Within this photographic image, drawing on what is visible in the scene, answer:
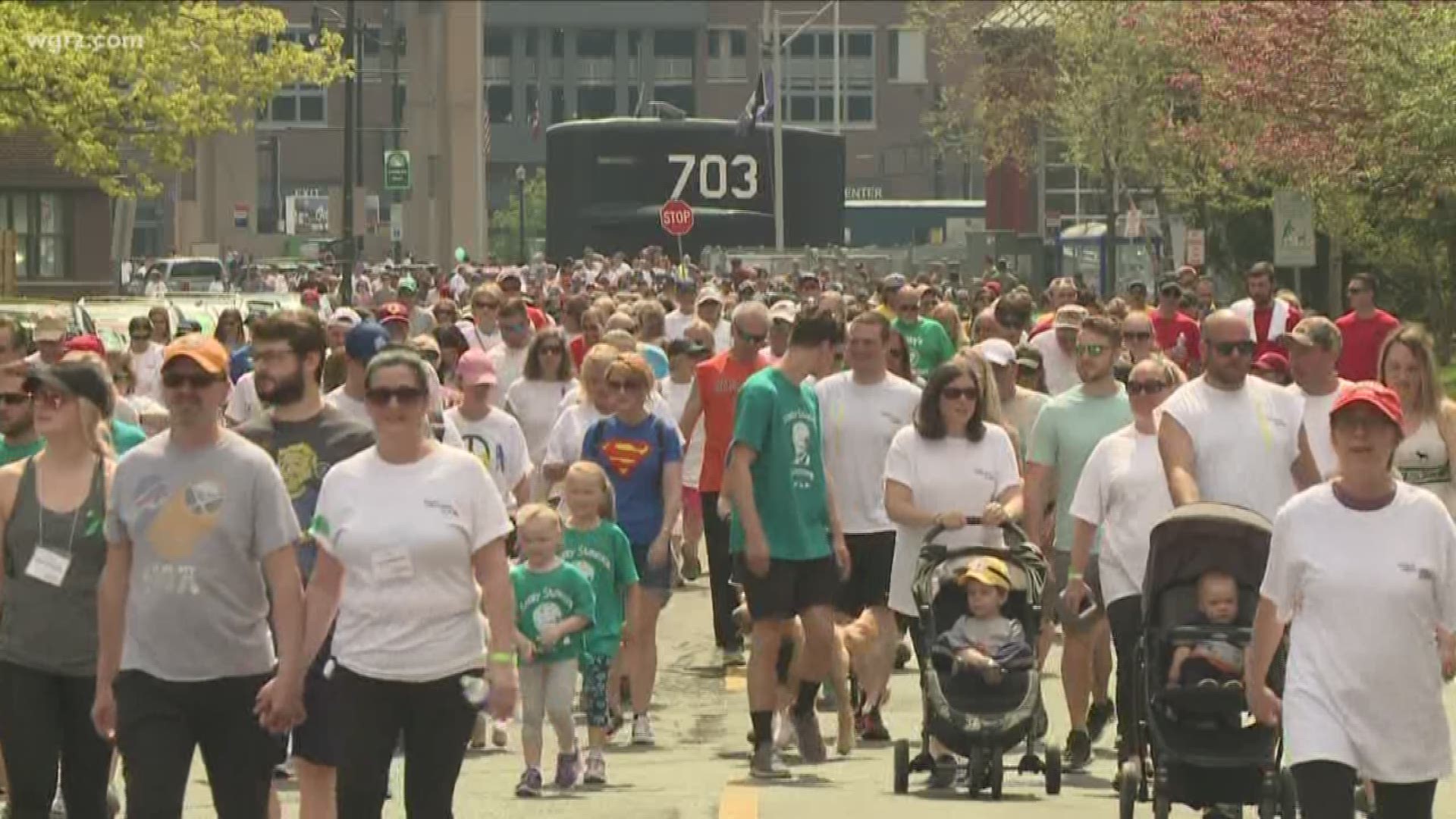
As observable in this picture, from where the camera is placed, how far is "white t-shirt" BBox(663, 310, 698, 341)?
24.0m

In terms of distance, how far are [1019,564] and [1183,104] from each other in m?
41.3

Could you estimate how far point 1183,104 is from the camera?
174 ft

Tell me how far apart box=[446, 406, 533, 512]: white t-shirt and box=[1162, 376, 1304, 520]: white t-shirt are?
13.1ft

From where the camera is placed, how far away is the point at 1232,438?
1196 cm

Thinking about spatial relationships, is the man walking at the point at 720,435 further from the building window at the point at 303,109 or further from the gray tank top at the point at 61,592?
the building window at the point at 303,109

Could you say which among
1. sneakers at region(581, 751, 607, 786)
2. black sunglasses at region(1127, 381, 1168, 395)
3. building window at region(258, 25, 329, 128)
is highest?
building window at region(258, 25, 329, 128)

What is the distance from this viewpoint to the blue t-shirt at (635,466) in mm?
15070

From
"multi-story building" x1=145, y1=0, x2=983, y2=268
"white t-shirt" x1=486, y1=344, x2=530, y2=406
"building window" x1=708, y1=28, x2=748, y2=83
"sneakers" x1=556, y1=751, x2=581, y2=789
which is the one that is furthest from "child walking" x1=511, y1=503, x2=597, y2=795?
"building window" x1=708, y1=28, x2=748, y2=83

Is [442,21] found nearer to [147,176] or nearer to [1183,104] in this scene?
[1183,104]

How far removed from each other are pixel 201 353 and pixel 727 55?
476 feet

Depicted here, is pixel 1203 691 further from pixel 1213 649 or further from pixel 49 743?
pixel 49 743

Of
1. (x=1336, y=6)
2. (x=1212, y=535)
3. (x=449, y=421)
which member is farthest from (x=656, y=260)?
(x=1212, y=535)

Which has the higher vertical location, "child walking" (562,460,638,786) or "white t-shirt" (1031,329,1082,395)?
"white t-shirt" (1031,329,1082,395)

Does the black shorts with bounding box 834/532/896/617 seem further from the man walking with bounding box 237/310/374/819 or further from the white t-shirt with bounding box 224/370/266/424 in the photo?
the man walking with bounding box 237/310/374/819
